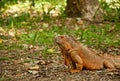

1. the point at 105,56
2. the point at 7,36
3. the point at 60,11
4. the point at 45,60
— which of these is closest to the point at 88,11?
the point at 60,11

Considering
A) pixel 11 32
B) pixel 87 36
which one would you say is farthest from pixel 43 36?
pixel 11 32

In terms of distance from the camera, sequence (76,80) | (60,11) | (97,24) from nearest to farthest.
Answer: (76,80)
(97,24)
(60,11)

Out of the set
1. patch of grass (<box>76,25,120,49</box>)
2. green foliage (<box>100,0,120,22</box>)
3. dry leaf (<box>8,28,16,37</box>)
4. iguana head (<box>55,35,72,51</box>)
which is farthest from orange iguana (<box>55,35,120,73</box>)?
green foliage (<box>100,0,120,22</box>)

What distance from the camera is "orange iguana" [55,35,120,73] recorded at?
5797 mm

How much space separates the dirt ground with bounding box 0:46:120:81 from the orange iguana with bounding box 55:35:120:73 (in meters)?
0.08

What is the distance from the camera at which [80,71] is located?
5887 mm

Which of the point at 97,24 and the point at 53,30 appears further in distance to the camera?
the point at 97,24

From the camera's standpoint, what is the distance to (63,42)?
5762 mm

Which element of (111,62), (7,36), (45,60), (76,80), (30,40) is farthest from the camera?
(7,36)

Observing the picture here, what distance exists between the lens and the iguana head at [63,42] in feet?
18.8

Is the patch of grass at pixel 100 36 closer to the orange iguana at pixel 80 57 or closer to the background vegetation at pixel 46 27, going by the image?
the background vegetation at pixel 46 27

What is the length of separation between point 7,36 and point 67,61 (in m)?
3.68

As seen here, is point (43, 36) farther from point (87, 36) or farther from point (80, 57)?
point (80, 57)

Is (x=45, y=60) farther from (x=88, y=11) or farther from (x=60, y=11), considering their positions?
(x=60, y=11)
